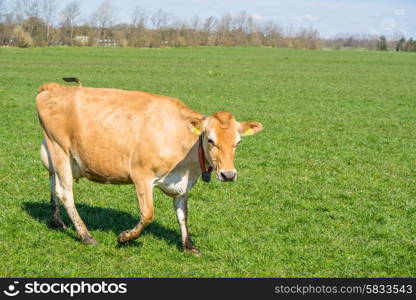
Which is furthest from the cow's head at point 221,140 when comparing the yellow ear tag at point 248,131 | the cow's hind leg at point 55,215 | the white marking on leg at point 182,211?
the cow's hind leg at point 55,215

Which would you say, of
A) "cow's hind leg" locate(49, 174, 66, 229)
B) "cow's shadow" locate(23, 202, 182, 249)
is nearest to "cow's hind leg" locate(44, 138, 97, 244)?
"cow's shadow" locate(23, 202, 182, 249)

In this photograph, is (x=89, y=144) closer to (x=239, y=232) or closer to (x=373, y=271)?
(x=239, y=232)

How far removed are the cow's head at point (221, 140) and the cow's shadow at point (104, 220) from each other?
1.92m

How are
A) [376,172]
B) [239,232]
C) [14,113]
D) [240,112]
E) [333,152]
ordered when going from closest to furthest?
[239,232] < [376,172] < [333,152] < [14,113] < [240,112]

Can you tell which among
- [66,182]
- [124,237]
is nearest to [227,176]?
[124,237]

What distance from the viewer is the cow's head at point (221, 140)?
22.1 feet

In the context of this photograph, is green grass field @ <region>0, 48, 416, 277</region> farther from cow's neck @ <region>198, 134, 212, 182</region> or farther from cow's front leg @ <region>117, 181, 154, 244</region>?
cow's neck @ <region>198, 134, 212, 182</region>

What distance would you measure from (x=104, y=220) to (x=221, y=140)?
131 inches

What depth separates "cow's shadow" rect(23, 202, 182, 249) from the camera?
8664 millimetres

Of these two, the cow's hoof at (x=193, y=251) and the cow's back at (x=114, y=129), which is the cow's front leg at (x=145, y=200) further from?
the cow's hoof at (x=193, y=251)

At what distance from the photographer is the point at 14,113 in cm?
2041

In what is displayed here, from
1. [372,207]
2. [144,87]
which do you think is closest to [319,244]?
[372,207]

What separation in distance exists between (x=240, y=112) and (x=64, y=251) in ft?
51.9

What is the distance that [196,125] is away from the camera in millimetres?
7117
